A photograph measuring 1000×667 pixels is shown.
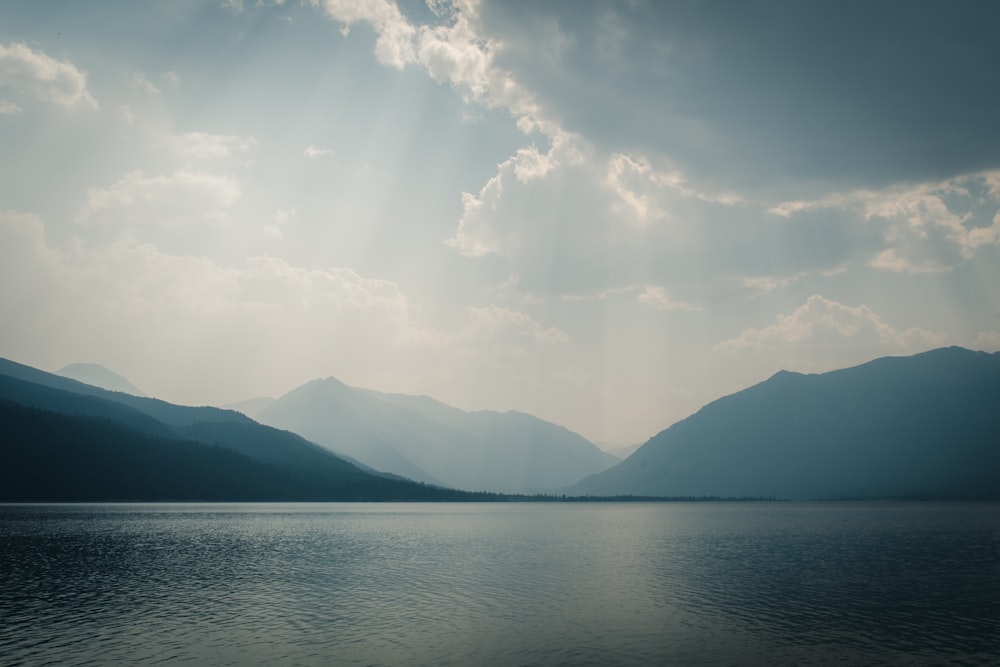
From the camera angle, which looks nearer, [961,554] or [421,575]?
[421,575]

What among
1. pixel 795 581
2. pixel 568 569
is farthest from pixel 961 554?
pixel 568 569

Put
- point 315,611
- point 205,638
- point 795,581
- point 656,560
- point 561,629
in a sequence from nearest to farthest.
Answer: point 205,638
point 561,629
point 315,611
point 795,581
point 656,560

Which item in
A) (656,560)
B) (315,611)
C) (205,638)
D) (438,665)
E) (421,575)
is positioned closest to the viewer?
(438,665)

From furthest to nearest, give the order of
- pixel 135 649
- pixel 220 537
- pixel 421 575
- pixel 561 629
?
pixel 220 537 → pixel 421 575 → pixel 561 629 → pixel 135 649

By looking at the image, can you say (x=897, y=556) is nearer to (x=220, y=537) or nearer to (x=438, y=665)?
(x=438, y=665)

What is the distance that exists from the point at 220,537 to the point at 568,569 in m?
96.1

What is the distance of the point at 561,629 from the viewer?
53.1 metres

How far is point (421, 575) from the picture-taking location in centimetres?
8650

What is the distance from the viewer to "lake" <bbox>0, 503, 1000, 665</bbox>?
150ft

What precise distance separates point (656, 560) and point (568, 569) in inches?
844

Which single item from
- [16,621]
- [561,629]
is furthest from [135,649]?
[561,629]

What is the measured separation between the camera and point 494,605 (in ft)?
211

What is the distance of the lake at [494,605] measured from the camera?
45.7 meters

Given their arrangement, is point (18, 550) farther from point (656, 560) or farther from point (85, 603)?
point (656, 560)
